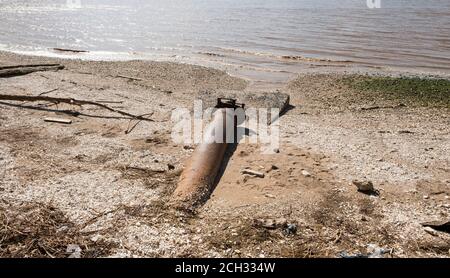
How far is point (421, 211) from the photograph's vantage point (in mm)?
6699

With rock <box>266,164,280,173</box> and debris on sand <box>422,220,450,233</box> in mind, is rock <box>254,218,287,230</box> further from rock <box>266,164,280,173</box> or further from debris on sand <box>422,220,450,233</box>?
debris on sand <box>422,220,450,233</box>

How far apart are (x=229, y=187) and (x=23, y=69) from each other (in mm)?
12461

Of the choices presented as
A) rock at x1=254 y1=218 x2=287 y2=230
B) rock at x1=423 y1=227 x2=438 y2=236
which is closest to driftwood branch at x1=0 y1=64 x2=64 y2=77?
rock at x1=254 y1=218 x2=287 y2=230

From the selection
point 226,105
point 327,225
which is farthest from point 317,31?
point 327,225

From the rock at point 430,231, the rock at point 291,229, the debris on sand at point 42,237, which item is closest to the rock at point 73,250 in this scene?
the debris on sand at point 42,237

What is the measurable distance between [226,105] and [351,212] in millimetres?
4758

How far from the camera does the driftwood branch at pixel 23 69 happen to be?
1491 centimetres

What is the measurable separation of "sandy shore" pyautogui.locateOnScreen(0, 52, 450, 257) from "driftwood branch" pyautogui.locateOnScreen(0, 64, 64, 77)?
2.83m

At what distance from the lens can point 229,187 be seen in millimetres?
7289

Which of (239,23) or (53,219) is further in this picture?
(239,23)

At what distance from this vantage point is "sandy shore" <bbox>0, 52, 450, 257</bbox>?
5.73 m

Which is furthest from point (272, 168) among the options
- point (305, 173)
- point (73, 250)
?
point (73, 250)

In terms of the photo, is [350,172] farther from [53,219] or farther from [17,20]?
[17,20]

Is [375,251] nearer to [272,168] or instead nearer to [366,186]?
[366,186]
